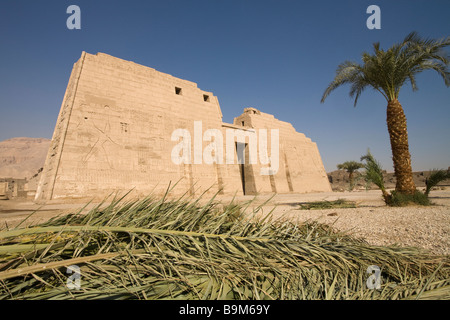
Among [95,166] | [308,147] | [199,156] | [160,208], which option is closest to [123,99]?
[95,166]

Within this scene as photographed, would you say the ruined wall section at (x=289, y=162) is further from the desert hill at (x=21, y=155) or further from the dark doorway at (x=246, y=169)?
the desert hill at (x=21, y=155)

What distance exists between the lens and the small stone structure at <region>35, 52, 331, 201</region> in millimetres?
8688

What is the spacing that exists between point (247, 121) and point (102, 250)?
16.0 meters

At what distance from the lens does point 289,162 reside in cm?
1748

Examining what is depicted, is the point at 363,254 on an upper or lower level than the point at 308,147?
lower

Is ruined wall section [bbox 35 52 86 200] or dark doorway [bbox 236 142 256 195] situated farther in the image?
dark doorway [bbox 236 142 256 195]

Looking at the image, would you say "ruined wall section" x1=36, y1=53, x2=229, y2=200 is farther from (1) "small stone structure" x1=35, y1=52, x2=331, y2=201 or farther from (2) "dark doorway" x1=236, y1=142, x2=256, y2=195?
(2) "dark doorway" x1=236, y1=142, x2=256, y2=195

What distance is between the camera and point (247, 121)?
16547mm

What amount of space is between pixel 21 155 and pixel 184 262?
91.2m

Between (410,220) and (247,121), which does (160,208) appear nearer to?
(410,220)

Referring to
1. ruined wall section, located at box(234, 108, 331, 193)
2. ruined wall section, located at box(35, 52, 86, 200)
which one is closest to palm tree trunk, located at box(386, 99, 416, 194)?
ruined wall section, located at box(234, 108, 331, 193)

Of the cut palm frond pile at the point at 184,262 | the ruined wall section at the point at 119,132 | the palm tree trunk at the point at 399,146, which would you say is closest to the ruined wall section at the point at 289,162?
the ruined wall section at the point at 119,132

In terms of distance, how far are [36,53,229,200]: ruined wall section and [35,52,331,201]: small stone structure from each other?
0.03 m

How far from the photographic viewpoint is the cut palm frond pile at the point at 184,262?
88 cm
